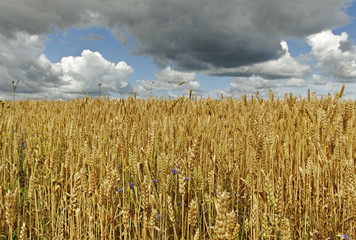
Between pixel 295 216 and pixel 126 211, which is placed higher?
pixel 126 211

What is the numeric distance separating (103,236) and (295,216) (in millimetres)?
1156

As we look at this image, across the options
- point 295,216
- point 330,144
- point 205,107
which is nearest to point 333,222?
point 295,216

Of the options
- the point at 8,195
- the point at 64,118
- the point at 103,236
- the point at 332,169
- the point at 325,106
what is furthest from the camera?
the point at 64,118

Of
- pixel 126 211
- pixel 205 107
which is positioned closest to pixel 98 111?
pixel 205 107

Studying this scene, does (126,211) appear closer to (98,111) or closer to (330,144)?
(330,144)

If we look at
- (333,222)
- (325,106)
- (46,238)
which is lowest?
(46,238)

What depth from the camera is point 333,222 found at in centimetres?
164

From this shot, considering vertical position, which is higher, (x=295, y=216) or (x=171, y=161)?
(x=171, y=161)

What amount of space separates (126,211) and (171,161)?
0.94 metres

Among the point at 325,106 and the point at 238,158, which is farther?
the point at 325,106

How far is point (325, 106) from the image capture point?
3.39m

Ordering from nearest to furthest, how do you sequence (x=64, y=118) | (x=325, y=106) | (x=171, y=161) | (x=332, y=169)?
(x=332, y=169) → (x=171, y=161) → (x=325, y=106) → (x=64, y=118)

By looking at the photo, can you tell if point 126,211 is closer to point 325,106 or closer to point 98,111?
point 98,111

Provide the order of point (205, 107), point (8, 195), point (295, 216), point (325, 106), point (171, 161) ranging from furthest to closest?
point (205, 107)
point (325, 106)
point (171, 161)
point (295, 216)
point (8, 195)
